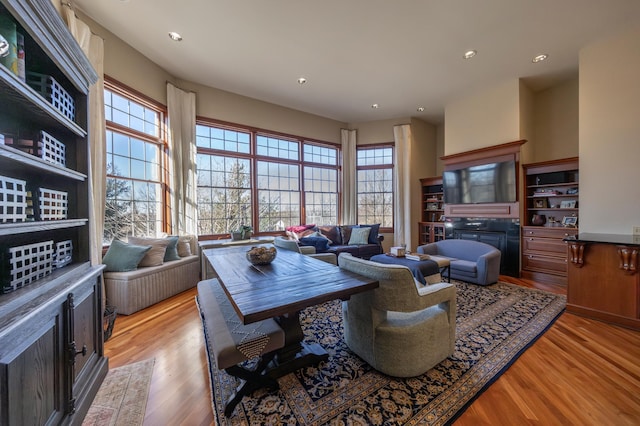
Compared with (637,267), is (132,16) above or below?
above

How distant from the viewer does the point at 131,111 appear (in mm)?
3486

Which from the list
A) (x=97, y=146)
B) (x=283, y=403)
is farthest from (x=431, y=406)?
(x=97, y=146)

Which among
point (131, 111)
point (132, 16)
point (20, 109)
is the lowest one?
point (20, 109)

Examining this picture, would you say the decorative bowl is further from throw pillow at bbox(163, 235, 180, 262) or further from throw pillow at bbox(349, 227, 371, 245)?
throw pillow at bbox(349, 227, 371, 245)

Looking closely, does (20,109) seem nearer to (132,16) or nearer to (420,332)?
(132,16)

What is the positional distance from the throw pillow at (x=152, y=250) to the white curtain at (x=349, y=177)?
404 centimetres

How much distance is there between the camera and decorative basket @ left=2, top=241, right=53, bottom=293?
1121 millimetres

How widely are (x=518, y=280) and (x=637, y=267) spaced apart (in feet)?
5.99

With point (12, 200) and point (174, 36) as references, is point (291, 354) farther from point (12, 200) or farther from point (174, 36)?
point (174, 36)

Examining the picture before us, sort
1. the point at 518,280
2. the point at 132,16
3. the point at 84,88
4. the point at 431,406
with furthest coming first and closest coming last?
the point at 518,280, the point at 132,16, the point at 84,88, the point at 431,406

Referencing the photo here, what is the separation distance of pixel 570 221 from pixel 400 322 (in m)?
4.15

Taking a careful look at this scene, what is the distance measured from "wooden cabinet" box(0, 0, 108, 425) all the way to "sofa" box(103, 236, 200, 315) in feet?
4.34

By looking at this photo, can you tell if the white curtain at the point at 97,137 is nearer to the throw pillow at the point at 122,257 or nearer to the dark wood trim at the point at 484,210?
the throw pillow at the point at 122,257

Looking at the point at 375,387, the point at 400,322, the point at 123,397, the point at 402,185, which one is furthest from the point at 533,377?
the point at 402,185
